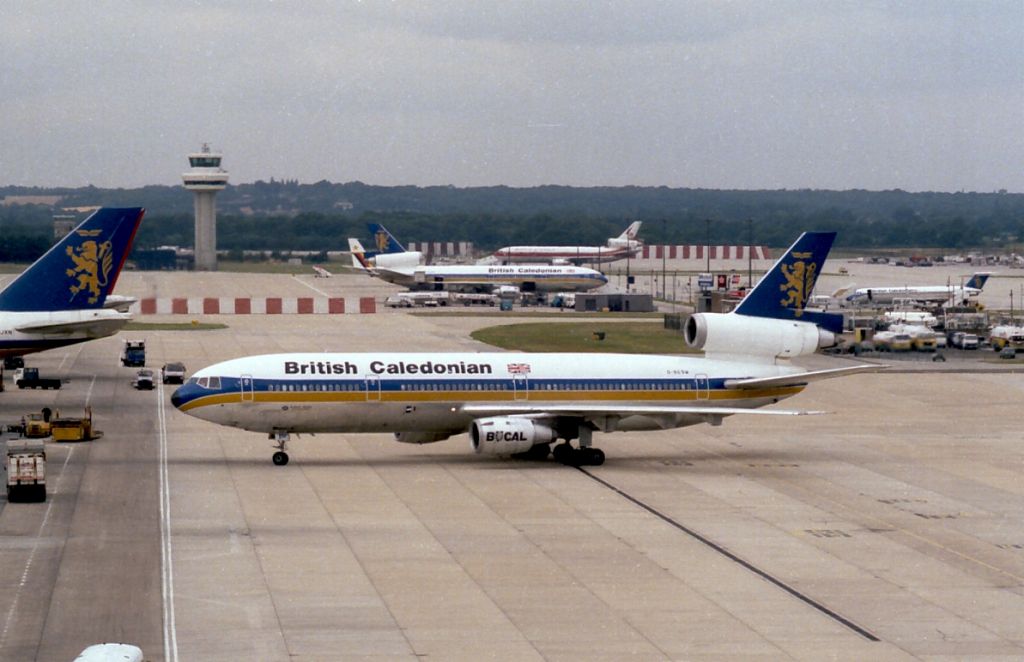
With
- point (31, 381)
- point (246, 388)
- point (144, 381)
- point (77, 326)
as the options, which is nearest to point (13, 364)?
point (31, 381)

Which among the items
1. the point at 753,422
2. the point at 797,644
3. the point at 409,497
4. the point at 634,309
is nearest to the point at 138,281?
the point at 634,309

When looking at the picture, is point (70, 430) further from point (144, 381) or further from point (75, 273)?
point (144, 381)

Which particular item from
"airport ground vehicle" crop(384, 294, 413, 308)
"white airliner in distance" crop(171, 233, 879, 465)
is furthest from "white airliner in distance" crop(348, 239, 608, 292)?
"white airliner in distance" crop(171, 233, 879, 465)

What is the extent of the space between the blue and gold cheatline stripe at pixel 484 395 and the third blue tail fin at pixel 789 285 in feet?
10.9

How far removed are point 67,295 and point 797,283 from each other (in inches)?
1360

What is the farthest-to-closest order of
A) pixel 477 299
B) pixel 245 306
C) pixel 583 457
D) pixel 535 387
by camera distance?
pixel 477 299
pixel 245 306
pixel 535 387
pixel 583 457

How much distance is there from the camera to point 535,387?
183 feet

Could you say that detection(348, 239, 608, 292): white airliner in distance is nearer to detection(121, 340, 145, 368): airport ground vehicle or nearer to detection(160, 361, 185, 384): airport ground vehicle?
detection(121, 340, 145, 368): airport ground vehicle

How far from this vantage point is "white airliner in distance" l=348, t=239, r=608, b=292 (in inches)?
6821

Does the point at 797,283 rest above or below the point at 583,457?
above

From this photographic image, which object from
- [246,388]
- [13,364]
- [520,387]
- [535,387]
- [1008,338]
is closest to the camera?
[246,388]

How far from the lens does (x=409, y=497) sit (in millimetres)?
47844

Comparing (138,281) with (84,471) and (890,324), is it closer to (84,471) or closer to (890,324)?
(890,324)

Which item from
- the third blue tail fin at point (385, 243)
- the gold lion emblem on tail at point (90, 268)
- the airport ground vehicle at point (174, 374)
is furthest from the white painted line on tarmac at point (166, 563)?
the third blue tail fin at point (385, 243)
